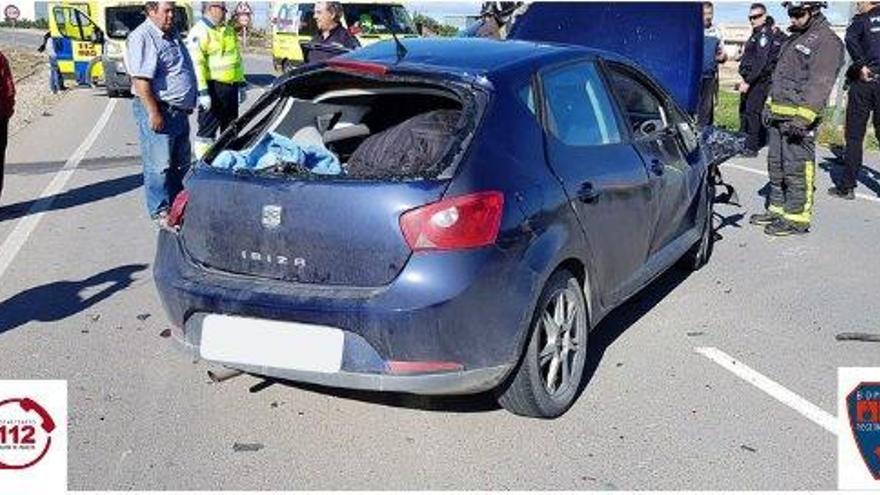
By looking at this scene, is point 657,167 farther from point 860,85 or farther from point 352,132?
point 860,85

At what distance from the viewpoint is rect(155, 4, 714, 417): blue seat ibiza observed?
3.27 metres

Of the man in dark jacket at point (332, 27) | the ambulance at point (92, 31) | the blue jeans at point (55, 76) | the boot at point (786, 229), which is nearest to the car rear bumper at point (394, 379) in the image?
the boot at point (786, 229)

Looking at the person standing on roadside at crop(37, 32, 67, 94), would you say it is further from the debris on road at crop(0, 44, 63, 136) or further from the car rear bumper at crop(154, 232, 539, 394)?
the car rear bumper at crop(154, 232, 539, 394)

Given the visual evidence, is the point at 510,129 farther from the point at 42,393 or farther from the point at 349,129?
the point at 42,393

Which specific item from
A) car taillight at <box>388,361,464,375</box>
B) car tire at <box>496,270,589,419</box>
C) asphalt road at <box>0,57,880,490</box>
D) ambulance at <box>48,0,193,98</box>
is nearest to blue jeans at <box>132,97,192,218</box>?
asphalt road at <box>0,57,880,490</box>

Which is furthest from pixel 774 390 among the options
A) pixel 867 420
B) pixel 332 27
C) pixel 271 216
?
pixel 332 27

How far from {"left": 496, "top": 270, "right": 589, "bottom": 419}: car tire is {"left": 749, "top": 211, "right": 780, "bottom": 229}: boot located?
4033mm

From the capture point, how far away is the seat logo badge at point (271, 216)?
3.44 metres

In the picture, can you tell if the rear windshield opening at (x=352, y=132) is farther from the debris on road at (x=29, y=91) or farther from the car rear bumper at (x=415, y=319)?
the debris on road at (x=29, y=91)

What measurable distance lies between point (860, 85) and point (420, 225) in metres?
7.13

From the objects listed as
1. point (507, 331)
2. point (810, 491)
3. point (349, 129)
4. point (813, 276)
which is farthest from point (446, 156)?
point (813, 276)

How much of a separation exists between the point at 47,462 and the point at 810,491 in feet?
9.05

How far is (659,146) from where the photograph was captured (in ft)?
16.0

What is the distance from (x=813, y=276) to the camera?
603 centimetres
